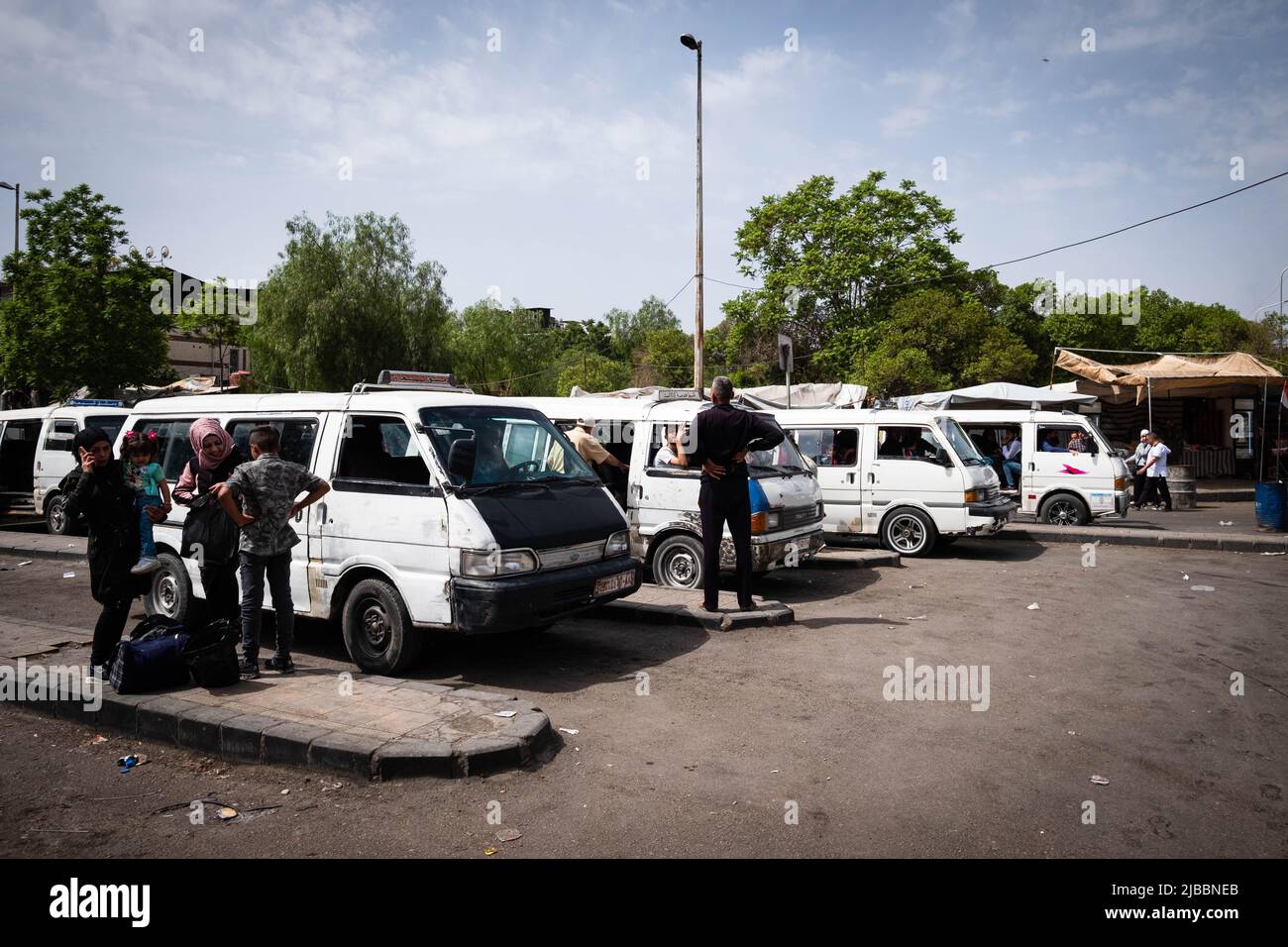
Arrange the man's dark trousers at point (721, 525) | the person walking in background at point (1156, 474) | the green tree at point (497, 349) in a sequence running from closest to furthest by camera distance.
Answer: the man's dark trousers at point (721, 525), the person walking in background at point (1156, 474), the green tree at point (497, 349)

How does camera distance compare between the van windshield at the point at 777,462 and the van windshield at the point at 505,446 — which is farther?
the van windshield at the point at 777,462

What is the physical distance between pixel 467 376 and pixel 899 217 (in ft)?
102

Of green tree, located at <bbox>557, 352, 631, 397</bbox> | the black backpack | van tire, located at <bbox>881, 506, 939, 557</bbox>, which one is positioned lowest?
the black backpack

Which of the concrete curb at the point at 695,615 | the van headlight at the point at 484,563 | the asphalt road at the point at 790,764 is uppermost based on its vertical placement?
the van headlight at the point at 484,563

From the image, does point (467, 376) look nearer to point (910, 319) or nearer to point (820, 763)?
point (910, 319)

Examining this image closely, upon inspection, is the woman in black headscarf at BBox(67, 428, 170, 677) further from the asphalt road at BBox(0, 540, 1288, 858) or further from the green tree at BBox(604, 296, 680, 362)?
the green tree at BBox(604, 296, 680, 362)

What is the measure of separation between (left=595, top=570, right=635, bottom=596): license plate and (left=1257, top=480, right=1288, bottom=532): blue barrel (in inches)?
510

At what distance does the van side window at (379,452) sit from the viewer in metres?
6.42

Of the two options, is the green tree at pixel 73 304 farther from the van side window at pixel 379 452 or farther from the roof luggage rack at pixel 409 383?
the van side window at pixel 379 452

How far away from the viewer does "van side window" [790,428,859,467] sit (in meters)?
12.4

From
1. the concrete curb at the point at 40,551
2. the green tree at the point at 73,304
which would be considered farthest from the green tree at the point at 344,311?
the concrete curb at the point at 40,551

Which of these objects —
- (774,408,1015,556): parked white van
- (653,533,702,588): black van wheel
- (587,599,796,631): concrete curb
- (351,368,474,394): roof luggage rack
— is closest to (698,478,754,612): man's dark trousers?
(587,599,796,631): concrete curb

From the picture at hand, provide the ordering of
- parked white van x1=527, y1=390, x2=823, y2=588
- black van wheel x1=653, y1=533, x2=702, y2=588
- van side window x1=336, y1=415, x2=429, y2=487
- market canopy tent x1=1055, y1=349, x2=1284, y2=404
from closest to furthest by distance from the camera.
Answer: van side window x1=336, y1=415, x2=429, y2=487, parked white van x1=527, y1=390, x2=823, y2=588, black van wheel x1=653, y1=533, x2=702, y2=588, market canopy tent x1=1055, y1=349, x2=1284, y2=404

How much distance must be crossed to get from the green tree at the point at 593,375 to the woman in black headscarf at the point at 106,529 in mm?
54820
